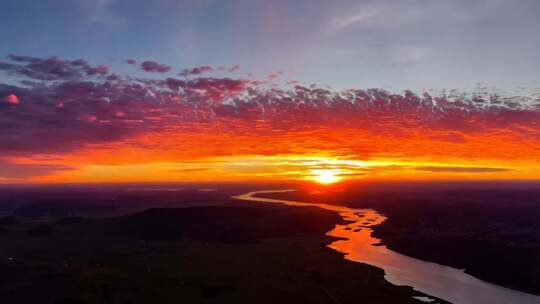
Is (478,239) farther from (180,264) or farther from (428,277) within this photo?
(180,264)

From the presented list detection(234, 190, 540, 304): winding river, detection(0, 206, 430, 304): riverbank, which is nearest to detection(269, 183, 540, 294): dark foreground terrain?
detection(234, 190, 540, 304): winding river

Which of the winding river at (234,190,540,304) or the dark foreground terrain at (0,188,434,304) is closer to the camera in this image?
the dark foreground terrain at (0,188,434,304)

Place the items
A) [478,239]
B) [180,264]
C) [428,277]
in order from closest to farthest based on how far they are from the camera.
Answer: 1. [428,277]
2. [180,264]
3. [478,239]

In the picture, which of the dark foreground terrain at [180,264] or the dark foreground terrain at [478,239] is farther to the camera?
the dark foreground terrain at [478,239]

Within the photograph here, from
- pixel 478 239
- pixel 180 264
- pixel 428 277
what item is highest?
pixel 180 264

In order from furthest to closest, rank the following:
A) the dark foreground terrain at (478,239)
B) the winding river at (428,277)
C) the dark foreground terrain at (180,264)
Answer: the dark foreground terrain at (478,239), the winding river at (428,277), the dark foreground terrain at (180,264)

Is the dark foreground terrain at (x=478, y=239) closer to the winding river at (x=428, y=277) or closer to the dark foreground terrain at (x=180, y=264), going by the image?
the winding river at (x=428, y=277)

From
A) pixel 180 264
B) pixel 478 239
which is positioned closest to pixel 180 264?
pixel 180 264

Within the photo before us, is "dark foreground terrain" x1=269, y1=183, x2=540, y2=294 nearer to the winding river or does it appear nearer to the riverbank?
the winding river

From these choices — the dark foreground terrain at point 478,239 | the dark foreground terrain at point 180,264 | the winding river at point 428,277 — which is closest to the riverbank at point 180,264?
the dark foreground terrain at point 180,264

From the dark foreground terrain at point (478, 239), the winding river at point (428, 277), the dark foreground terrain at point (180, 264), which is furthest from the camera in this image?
the dark foreground terrain at point (478, 239)
